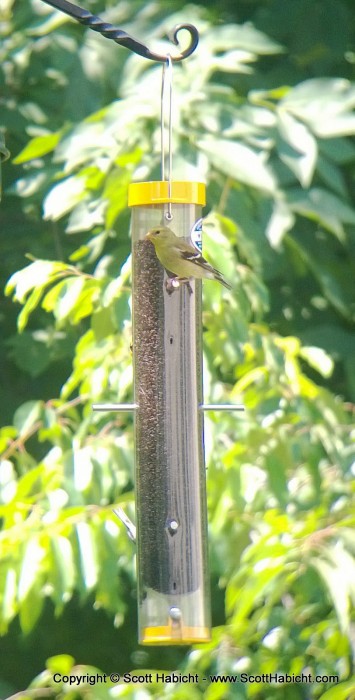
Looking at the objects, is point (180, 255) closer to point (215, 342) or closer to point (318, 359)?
point (215, 342)

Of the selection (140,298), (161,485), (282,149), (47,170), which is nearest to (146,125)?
(282,149)

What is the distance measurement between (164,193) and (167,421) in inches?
16.8

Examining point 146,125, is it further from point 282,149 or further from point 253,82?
point 253,82

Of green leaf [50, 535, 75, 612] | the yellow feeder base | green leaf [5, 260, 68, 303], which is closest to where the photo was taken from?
the yellow feeder base

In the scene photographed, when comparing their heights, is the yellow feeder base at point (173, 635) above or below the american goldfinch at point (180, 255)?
below

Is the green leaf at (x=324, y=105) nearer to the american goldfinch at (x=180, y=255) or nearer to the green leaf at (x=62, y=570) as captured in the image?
the american goldfinch at (x=180, y=255)

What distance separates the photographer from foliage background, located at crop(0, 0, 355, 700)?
2764 millimetres

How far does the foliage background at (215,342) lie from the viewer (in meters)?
2.76

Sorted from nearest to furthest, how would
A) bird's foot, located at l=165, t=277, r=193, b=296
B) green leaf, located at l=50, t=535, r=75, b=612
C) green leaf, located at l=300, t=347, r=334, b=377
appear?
1. bird's foot, located at l=165, t=277, r=193, b=296
2. green leaf, located at l=50, t=535, r=75, b=612
3. green leaf, located at l=300, t=347, r=334, b=377

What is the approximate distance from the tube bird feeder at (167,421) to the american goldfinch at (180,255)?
0.18 ft

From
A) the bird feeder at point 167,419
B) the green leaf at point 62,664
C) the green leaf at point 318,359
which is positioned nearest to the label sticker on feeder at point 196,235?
the bird feeder at point 167,419

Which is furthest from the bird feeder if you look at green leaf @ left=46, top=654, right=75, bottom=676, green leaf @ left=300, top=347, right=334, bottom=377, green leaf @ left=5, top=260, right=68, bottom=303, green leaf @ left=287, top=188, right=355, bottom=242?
green leaf @ left=287, top=188, right=355, bottom=242

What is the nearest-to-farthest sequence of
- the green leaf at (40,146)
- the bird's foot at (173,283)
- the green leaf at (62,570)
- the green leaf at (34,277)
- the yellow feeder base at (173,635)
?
1. the yellow feeder base at (173,635)
2. the bird's foot at (173,283)
3. the green leaf at (62,570)
4. the green leaf at (34,277)
5. the green leaf at (40,146)

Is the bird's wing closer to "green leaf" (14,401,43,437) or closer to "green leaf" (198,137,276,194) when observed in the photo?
"green leaf" (198,137,276,194)
